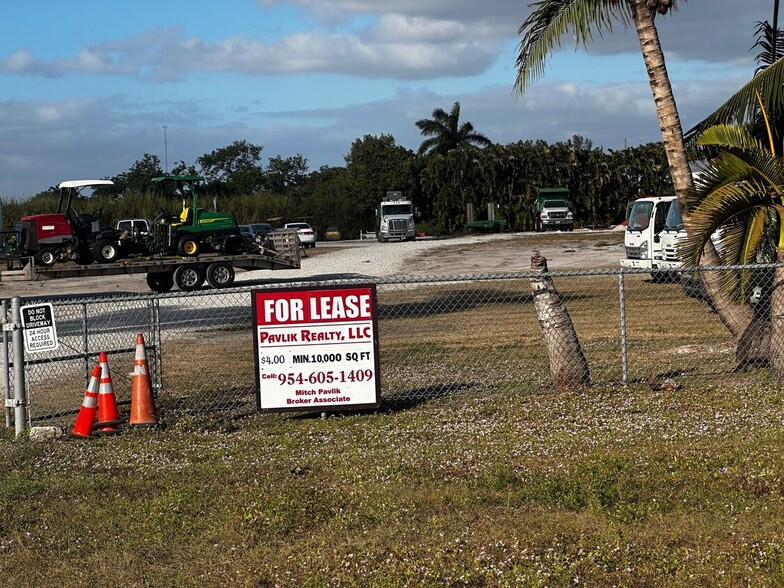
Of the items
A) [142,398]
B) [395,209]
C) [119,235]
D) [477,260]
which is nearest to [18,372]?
[142,398]

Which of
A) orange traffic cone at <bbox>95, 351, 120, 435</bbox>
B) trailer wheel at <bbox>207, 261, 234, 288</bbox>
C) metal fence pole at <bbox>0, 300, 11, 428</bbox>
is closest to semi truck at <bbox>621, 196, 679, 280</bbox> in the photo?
trailer wheel at <bbox>207, 261, 234, 288</bbox>

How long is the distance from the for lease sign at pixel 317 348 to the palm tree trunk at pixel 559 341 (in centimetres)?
195

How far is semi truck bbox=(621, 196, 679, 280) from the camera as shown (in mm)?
26062

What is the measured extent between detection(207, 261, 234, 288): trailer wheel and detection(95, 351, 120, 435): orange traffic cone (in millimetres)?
19754

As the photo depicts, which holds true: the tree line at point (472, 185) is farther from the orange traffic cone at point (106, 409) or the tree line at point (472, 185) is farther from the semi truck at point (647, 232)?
the orange traffic cone at point (106, 409)

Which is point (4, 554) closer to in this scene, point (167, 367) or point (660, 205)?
point (167, 367)

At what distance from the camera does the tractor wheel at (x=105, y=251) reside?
28.4 metres

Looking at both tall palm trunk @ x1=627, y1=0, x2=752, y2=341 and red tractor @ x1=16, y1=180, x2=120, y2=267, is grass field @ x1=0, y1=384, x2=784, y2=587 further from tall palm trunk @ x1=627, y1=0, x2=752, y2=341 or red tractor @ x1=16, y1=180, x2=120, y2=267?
red tractor @ x1=16, y1=180, x2=120, y2=267

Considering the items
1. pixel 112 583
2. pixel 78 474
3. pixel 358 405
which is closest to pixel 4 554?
pixel 112 583

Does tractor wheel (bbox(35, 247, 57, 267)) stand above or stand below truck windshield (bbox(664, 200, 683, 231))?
below

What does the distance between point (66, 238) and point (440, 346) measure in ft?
52.9

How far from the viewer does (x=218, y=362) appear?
1481 centimetres

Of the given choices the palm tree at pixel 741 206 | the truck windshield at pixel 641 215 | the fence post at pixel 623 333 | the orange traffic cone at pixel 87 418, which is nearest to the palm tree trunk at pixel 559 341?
the fence post at pixel 623 333

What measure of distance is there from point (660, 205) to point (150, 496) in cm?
2102
